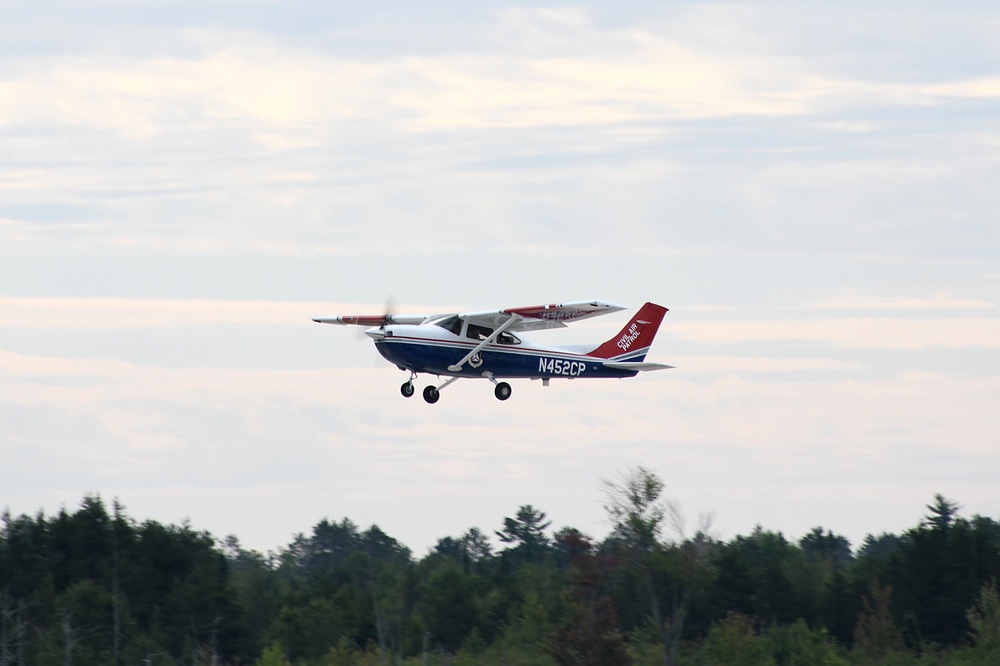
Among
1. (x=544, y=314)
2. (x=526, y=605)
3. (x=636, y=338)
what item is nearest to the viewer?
(x=544, y=314)

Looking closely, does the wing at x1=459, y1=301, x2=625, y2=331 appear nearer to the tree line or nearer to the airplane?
the airplane

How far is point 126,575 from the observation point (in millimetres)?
73062

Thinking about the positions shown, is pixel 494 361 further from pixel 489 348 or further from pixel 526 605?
pixel 526 605

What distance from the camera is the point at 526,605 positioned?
220 feet

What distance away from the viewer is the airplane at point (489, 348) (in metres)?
38.2

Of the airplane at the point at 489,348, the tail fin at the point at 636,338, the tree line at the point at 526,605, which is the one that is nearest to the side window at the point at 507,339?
the airplane at the point at 489,348

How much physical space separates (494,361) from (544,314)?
2.01 m

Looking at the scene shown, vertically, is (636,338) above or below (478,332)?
above

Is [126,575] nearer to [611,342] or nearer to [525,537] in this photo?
[611,342]

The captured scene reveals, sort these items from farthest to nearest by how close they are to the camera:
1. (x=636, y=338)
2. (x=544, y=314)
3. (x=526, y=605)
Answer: (x=526, y=605)
(x=636, y=338)
(x=544, y=314)

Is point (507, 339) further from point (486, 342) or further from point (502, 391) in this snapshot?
point (502, 391)

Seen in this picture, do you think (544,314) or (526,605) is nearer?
(544,314)

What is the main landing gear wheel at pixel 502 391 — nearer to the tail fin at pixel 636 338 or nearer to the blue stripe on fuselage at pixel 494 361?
the blue stripe on fuselage at pixel 494 361

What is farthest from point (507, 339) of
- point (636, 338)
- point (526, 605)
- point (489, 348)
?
point (526, 605)
